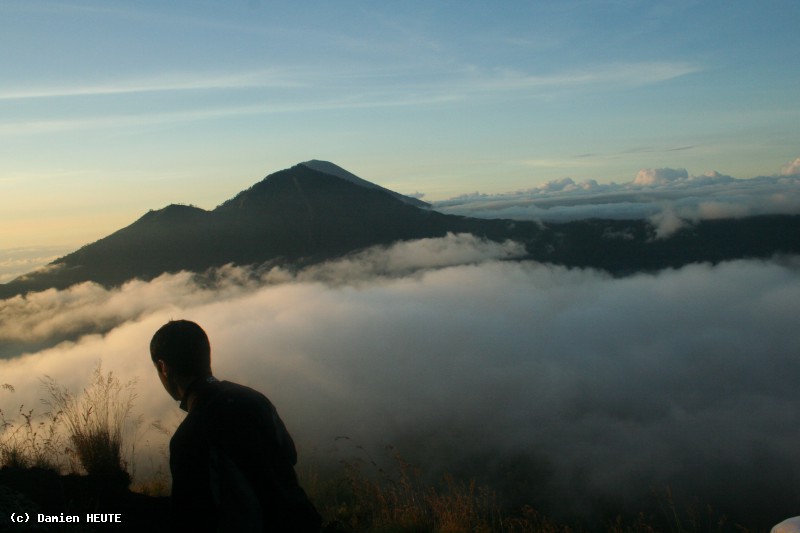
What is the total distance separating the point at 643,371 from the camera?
123625mm

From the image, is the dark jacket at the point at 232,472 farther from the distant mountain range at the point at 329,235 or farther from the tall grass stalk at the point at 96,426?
the distant mountain range at the point at 329,235

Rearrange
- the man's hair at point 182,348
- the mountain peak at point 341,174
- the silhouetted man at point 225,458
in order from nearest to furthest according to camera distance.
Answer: the silhouetted man at point 225,458 → the man's hair at point 182,348 → the mountain peak at point 341,174

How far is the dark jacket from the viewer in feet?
8.03

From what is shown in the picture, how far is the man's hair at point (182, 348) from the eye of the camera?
271 centimetres

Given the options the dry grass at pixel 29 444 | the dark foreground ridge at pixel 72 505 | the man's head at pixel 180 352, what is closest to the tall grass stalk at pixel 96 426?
the dry grass at pixel 29 444

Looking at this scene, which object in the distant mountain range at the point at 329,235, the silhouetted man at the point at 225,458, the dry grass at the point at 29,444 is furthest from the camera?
the distant mountain range at the point at 329,235

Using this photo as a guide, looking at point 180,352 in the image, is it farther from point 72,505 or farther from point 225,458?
point 72,505

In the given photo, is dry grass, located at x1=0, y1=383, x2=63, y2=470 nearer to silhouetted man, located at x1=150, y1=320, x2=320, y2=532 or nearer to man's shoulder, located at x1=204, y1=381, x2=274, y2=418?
silhouetted man, located at x1=150, y1=320, x2=320, y2=532

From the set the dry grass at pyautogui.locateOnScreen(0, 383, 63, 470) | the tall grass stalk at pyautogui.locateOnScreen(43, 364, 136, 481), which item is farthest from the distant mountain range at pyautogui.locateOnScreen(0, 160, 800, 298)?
the tall grass stalk at pyautogui.locateOnScreen(43, 364, 136, 481)

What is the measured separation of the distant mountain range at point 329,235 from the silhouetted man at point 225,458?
105 meters

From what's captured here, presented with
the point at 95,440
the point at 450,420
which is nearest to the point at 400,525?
the point at 95,440

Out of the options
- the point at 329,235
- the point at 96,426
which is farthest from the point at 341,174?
the point at 96,426

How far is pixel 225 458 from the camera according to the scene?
248cm

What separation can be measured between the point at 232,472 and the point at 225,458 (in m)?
0.06
